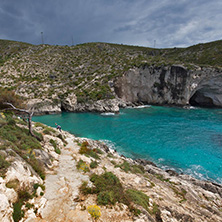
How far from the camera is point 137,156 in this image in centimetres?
1697

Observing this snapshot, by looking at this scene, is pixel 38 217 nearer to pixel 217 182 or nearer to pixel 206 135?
pixel 217 182

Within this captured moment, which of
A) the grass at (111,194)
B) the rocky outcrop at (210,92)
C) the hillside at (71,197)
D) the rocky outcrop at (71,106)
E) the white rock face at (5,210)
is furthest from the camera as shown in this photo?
the rocky outcrop at (210,92)

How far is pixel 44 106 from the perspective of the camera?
3953cm

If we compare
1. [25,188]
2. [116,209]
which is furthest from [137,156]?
[25,188]

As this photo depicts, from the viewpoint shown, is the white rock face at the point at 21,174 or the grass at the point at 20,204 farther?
the white rock face at the point at 21,174

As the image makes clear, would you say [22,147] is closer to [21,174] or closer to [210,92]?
[21,174]

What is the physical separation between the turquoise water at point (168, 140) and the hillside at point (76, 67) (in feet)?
59.8

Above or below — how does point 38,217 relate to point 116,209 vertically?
above

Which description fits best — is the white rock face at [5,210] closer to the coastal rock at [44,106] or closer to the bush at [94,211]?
the bush at [94,211]

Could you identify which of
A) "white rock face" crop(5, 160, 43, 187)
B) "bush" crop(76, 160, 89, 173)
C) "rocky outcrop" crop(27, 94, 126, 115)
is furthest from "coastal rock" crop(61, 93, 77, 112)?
"white rock face" crop(5, 160, 43, 187)

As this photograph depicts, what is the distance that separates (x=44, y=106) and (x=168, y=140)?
36.0m

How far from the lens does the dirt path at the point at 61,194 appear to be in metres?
4.43

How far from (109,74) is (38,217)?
167ft

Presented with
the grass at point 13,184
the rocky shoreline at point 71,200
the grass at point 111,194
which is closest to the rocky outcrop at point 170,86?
the rocky shoreline at point 71,200
